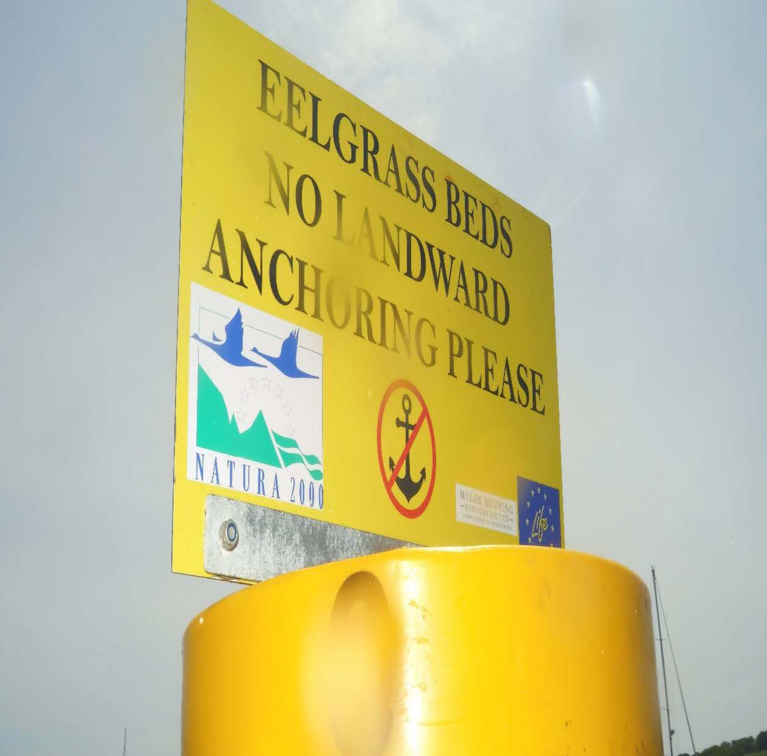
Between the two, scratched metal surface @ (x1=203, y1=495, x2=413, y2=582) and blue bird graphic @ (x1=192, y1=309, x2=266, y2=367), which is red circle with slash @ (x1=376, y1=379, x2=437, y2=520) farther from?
blue bird graphic @ (x1=192, y1=309, x2=266, y2=367)

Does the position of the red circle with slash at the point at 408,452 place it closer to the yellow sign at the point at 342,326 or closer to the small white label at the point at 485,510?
the yellow sign at the point at 342,326

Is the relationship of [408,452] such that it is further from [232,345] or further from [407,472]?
[232,345]

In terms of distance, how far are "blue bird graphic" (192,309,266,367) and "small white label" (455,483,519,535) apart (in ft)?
3.65

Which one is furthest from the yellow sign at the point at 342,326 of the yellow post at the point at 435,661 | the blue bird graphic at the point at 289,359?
the yellow post at the point at 435,661

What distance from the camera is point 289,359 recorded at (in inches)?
136

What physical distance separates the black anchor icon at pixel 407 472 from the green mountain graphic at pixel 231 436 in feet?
1.78

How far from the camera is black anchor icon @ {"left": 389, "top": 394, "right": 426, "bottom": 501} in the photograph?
12.6 ft

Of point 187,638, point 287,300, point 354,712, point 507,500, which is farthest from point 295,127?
point 354,712

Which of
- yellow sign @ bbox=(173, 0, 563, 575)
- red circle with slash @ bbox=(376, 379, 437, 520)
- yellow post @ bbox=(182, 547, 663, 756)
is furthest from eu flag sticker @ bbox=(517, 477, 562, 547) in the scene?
yellow post @ bbox=(182, 547, 663, 756)

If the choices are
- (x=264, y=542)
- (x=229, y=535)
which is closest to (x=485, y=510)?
(x=264, y=542)

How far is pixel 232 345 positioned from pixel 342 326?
0.56m

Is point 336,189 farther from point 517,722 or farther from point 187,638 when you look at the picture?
point 517,722

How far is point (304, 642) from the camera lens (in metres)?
1.34

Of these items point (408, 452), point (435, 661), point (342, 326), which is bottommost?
point (435, 661)
